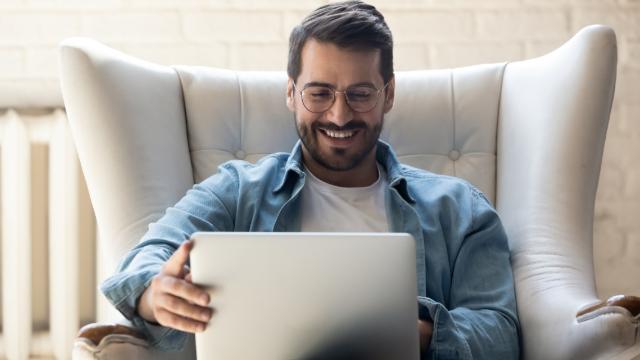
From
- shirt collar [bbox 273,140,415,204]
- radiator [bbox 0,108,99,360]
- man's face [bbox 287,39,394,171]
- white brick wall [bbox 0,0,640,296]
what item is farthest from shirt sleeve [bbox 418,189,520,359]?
radiator [bbox 0,108,99,360]

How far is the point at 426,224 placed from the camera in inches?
62.3

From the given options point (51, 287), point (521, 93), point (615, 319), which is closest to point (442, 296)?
point (615, 319)

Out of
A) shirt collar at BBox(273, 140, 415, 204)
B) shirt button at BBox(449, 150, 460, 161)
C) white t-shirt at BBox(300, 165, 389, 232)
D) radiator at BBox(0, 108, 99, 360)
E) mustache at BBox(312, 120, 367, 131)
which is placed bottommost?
radiator at BBox(0, 108, 99, 360)

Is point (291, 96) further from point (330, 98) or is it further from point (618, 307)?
point (618, 307)

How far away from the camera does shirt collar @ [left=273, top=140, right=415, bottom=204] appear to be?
1.59 meters

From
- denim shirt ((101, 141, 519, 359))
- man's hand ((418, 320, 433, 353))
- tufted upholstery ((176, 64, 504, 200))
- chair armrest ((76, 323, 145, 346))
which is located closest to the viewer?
chair armrest ((76, 323, 145, 346))

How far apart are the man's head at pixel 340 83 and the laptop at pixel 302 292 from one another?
0.50m

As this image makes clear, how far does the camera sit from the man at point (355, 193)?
4.94 ft

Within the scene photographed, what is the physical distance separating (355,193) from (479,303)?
11.1 inches

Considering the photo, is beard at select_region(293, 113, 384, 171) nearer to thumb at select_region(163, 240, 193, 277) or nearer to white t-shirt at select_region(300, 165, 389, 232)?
white t-shirt at select_region(300, 165, 389, 232)

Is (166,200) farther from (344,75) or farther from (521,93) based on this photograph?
(521,93)

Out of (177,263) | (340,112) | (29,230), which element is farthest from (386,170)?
(29,230)

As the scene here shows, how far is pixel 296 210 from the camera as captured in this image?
1565 millimetres

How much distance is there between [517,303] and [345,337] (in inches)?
22.5
